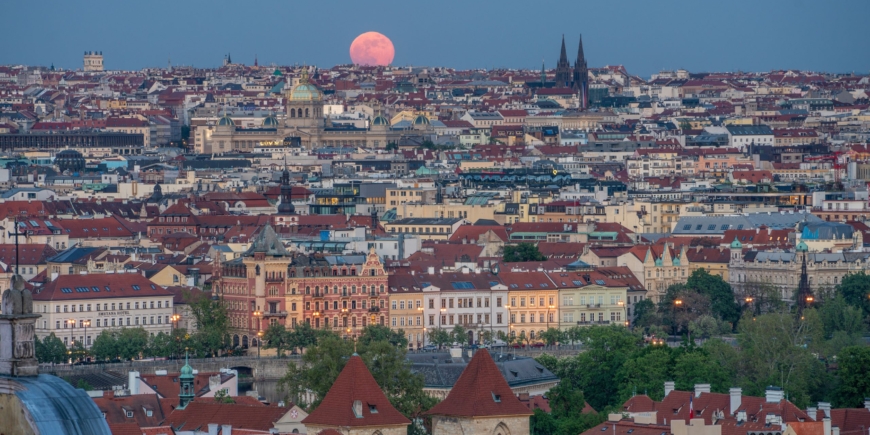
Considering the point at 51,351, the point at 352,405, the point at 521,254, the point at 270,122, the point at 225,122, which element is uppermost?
the point at 270,122

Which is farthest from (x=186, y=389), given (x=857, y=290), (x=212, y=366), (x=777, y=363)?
(x=857, y=290)

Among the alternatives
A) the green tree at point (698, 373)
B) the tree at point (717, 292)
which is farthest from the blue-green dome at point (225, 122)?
the green tree at point (698, 373)

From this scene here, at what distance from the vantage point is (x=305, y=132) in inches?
6521

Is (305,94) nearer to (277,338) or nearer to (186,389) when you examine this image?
(277,338)

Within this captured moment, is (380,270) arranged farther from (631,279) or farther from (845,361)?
(845,361)

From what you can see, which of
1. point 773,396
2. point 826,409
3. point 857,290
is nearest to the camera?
point 826,409

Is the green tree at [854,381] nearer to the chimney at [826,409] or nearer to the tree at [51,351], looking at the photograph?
the chimney at [826,409]

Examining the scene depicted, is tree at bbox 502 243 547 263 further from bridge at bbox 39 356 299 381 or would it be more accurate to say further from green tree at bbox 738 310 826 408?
green tree at bbox 738 310 826 408

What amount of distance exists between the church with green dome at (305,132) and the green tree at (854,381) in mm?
120070

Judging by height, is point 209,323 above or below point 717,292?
below

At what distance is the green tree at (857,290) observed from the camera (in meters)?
70.9

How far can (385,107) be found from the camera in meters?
200

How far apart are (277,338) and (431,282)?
299 inches

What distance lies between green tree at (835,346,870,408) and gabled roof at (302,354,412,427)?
1466 cm
